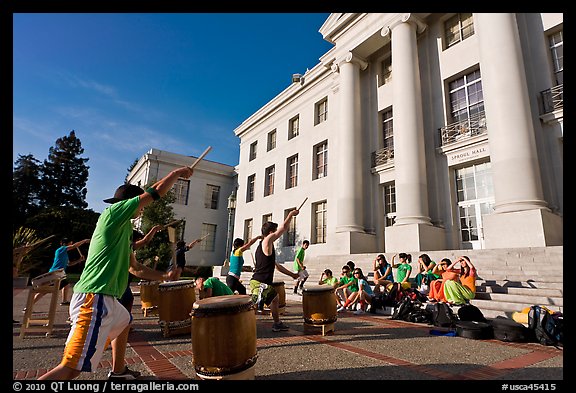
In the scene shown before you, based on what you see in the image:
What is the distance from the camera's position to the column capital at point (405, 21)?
571 inches

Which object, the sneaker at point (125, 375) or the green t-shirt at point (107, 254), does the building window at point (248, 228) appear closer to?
the sneaker at point (125, 375)

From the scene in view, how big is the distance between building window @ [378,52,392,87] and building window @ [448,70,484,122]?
3887 mm

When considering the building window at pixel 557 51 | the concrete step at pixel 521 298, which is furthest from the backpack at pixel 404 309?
the building window at pixel 557 51

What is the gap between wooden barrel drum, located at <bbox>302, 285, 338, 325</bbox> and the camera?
5.59 meters

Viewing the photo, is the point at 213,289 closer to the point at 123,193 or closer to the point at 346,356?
the point at 346,356

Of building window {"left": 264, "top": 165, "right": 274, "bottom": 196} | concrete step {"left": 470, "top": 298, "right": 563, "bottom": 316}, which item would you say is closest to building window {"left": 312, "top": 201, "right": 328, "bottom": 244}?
building window {"left": 264, "top": 165, "right": 274, "bottom": 196}

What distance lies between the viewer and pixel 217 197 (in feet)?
109

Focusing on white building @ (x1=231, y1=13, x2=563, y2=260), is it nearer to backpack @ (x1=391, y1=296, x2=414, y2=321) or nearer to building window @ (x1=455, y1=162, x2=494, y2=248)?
building window @ (x1=455, y1=162, x2=494, y2=248)

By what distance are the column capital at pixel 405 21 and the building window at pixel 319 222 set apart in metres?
10.3

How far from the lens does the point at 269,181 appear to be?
25.8 metres

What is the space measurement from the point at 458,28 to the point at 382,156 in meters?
6.91

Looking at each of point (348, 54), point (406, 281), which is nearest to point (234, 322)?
point (406, 281)
